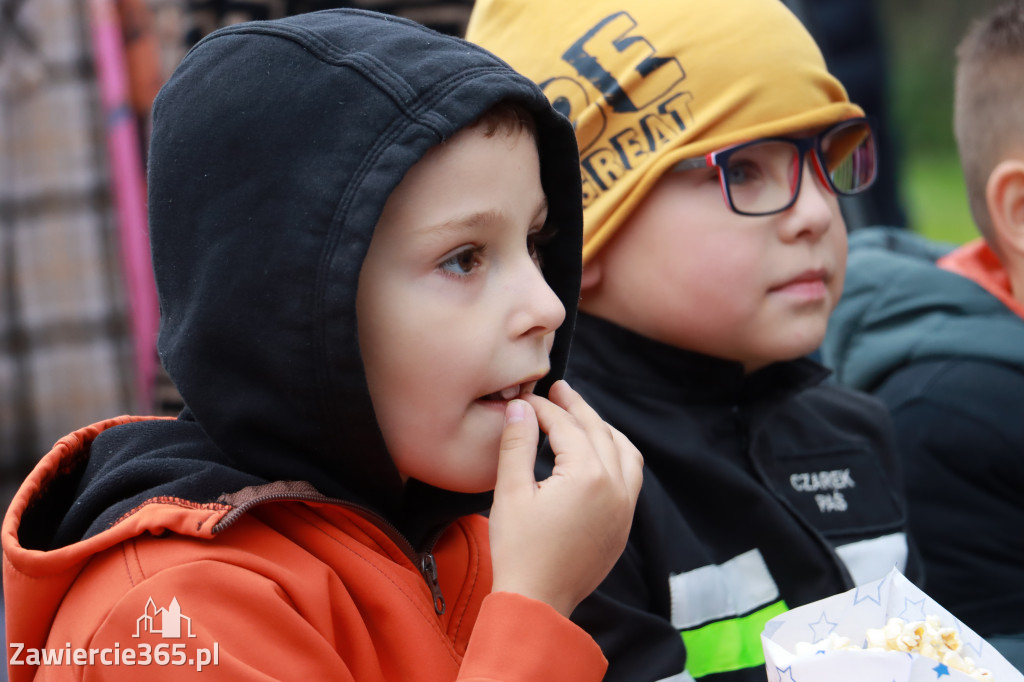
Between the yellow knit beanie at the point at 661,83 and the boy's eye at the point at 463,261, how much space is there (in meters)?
0.55

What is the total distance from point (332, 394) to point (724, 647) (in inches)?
30.3

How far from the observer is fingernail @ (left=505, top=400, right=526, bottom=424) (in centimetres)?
123

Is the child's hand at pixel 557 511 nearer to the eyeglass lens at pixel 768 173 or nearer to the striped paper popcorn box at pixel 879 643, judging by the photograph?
the striped paper popcorn box at pixel 879 643

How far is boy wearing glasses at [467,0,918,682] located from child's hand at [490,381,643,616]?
1.18 ft

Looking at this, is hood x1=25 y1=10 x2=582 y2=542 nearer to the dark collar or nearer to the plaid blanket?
the dark collar

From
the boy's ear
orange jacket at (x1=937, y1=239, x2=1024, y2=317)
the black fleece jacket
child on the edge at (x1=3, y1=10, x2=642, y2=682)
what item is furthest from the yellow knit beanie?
orange jacket at (x1=937, y1=239, x2=1024, y2=317)

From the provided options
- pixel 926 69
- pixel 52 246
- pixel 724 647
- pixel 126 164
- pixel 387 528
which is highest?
pixel 126 164

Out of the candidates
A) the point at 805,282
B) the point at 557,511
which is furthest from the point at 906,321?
the point at 557,511

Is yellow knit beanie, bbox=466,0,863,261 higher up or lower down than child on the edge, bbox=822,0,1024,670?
higher up

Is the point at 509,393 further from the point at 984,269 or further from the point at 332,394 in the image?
the point at 984,269

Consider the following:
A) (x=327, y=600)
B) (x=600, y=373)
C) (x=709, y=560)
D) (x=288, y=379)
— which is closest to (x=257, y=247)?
(x=288, y=379)

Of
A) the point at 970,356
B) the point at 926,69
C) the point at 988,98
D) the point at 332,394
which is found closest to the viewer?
the point at 332,394

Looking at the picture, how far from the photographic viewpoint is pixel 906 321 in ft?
7.89

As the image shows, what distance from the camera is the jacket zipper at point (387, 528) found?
1088 millimetres
